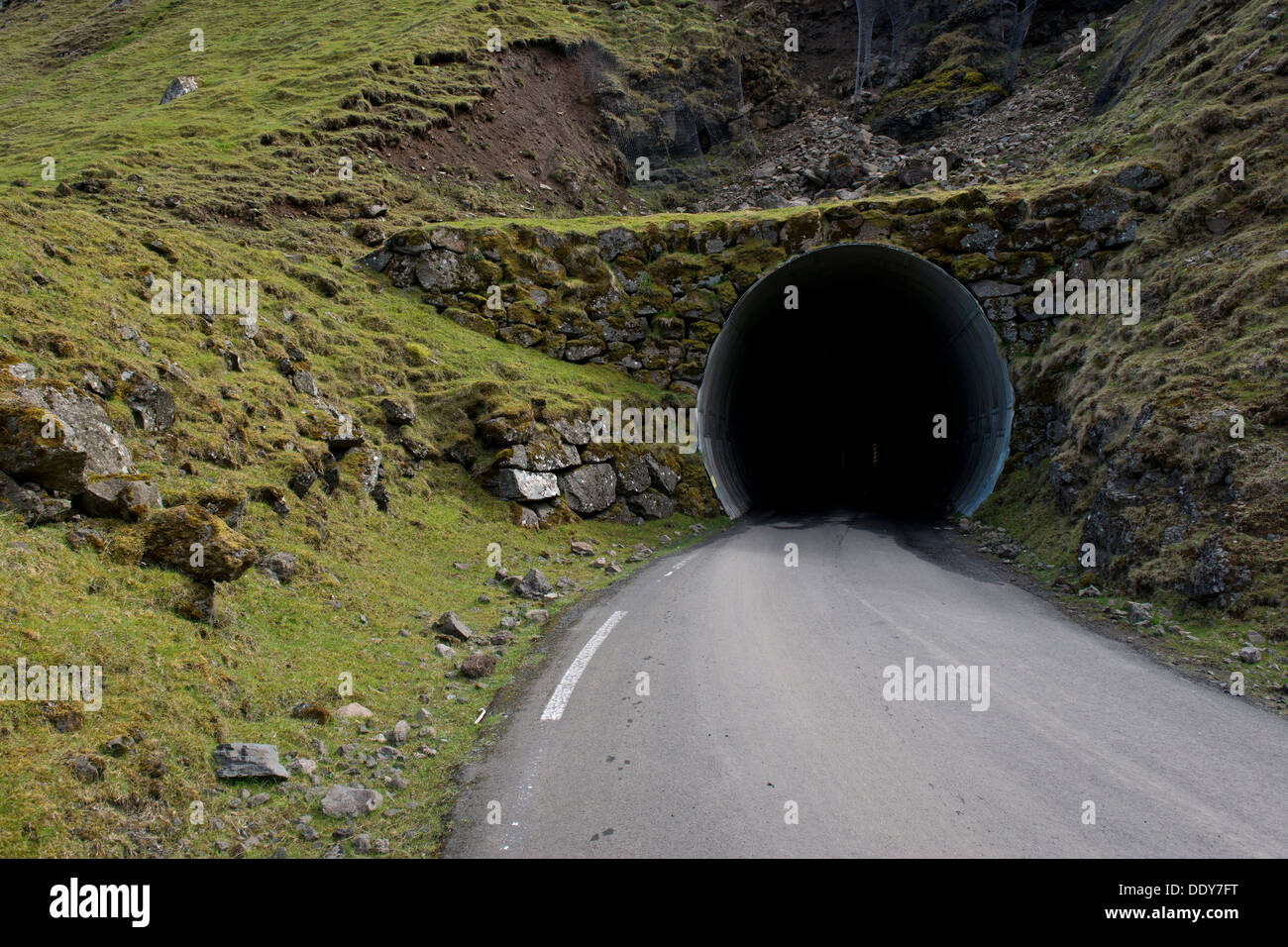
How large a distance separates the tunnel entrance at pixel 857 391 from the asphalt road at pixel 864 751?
9193 millimetres

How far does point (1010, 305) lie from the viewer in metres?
15.8

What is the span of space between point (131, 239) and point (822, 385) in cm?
2638

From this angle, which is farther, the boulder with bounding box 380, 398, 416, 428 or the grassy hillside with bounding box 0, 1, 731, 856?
the boulder with bounding box 380, 398, 416, 428

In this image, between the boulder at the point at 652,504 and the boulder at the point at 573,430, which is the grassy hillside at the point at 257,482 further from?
the boulder at the point at 652,504

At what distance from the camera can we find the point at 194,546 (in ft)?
19.3

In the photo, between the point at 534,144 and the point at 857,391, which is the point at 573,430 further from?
the point at 857,391

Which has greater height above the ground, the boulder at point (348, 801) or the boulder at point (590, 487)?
the boulder at point (590, 487)

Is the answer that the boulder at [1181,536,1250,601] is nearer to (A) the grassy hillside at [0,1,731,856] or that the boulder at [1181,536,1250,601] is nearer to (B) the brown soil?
(A) the grassy hillside at [0,1,731,856]

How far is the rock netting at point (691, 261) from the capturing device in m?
15.6

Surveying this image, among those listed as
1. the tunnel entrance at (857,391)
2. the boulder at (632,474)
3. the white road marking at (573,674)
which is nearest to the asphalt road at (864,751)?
the white road marking at (573,674)

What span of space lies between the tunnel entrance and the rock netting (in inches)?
39.3

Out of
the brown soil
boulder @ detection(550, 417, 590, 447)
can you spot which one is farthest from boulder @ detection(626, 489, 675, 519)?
the brown soil

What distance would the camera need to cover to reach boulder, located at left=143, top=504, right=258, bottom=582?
5.77 metres

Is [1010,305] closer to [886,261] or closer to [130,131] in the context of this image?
[886,261]
